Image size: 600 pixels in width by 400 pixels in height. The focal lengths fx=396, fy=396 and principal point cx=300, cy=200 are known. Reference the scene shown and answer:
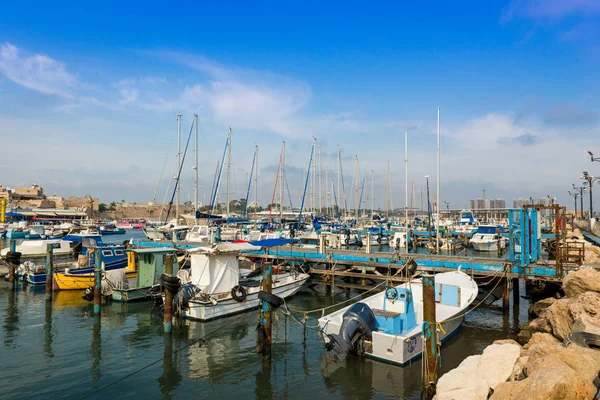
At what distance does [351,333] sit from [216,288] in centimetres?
857

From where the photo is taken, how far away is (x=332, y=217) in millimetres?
82375

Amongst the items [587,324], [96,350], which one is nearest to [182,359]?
[96,350]

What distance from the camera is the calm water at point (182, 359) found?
1195cm

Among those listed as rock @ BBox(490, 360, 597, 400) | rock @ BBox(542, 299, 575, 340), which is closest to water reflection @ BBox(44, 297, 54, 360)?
rock @ BBox(490, 360, 597, 400)

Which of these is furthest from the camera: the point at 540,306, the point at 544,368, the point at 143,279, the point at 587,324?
the point at 143,279

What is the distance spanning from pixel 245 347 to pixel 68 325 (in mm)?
8950

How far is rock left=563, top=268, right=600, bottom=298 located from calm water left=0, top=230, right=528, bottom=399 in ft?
10.3

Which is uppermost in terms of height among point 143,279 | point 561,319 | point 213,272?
point 213,272

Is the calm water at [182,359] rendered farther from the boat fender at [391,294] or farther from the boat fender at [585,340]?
the boat fender at [585,340]

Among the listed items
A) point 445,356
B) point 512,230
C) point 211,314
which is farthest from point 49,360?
point 512,230

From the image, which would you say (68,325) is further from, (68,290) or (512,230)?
(512,230)

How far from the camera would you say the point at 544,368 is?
26.2ft

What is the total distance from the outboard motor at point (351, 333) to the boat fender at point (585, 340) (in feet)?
18.7

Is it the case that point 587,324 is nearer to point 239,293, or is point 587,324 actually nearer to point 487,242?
point 239,293
